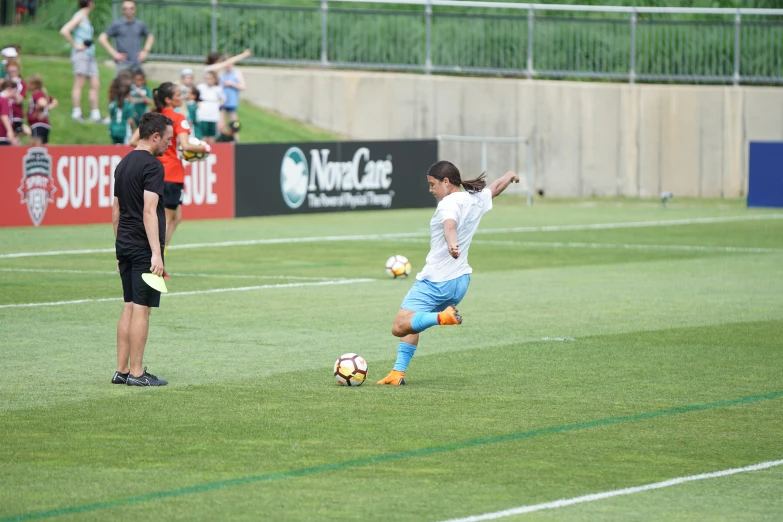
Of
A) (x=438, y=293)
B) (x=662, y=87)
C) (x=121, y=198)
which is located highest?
(x=662, y=87)

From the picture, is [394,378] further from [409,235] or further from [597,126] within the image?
[597,126]

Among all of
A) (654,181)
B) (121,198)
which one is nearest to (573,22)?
(654,181)

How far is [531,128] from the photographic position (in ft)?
121

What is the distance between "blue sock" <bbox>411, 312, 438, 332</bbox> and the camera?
10617 millimetres

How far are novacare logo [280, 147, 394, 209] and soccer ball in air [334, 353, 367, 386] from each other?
18.4 meters

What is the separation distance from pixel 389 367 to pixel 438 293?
45.9 inches

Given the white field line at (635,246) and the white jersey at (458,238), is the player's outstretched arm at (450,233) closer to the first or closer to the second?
the white jersey at (458,238)

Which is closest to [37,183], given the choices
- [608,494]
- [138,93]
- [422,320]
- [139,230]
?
[138,93]

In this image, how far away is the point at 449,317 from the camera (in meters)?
10.3

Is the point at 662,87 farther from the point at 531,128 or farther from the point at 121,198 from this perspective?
the point at 121,198

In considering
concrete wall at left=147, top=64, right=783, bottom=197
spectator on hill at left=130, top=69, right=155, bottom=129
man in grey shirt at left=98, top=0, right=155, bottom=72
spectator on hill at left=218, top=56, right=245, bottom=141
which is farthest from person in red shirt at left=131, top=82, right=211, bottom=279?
concrete wall at left=147, top=64, right=783, bottom=197

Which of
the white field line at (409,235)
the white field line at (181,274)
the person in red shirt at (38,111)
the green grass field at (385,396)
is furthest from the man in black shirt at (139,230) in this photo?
the person in red shirt at (38,111)

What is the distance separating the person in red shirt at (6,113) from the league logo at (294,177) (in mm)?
5400

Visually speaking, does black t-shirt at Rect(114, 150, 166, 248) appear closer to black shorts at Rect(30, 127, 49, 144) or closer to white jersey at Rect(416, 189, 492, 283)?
white jersey at Rect(416, 189, 492, 283)
